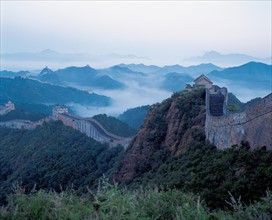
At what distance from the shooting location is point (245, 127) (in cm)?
1109

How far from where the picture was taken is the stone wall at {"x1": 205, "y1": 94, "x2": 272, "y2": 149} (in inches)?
391

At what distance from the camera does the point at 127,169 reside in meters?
17.3

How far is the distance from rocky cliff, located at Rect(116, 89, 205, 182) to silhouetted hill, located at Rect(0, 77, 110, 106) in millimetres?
72447

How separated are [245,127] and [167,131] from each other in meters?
6.32

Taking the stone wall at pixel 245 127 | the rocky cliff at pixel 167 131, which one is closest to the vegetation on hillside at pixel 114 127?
the rocky cliff at pixel 167 131

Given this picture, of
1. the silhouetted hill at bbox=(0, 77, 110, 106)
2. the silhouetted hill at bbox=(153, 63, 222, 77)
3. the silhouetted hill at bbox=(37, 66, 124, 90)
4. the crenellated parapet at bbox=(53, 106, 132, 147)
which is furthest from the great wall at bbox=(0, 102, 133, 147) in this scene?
the silhouetted hill at bbox=(37, 66, 124, 90)

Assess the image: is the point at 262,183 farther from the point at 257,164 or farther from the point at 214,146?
the point at 214,146

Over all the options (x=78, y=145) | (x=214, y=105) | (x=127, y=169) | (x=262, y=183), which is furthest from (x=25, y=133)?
(x=262, y=183)

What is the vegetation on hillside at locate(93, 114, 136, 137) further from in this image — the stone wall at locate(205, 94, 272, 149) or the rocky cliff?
the stone wall at locate(205, 94, 272, 149)

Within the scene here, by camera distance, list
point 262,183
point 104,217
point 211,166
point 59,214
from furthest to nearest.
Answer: point 211,166, point 262,183, point 59,214, point 104,217

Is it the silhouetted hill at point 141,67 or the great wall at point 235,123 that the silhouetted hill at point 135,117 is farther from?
the silhouetted hill at point 141,67

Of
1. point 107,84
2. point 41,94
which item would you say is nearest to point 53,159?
point 41,94

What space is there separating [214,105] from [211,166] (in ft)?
16.7

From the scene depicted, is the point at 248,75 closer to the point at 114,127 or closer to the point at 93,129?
the point at 114,127
